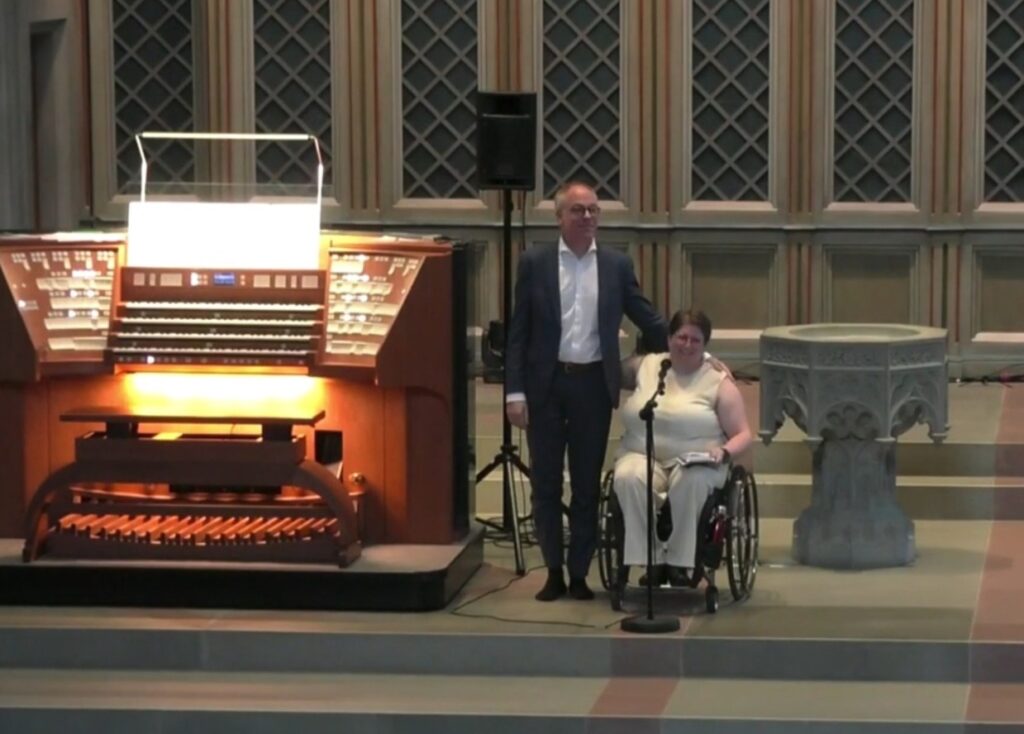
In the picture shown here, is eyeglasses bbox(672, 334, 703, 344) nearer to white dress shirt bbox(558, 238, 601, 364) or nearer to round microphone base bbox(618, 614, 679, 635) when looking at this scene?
white dress shirt bbox(558, 238, 601, 364)

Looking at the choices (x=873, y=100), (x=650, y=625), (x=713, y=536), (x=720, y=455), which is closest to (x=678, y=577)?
(x=713, y=536)

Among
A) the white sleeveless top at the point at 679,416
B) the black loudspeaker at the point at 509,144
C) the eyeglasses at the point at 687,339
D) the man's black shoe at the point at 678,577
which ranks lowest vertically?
the man's black shoe at the point at 678,577

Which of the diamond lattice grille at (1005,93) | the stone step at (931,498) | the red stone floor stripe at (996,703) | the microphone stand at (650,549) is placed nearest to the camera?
the red stone floor stripe at (996,703)

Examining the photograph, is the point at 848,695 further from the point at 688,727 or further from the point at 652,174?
the point at 652,174

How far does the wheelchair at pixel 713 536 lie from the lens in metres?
7.51

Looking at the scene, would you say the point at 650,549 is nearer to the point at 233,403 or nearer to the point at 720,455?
the point at 720,455

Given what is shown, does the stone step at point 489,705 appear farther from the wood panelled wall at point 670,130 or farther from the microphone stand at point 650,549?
the wood panelled wall at point 670,130

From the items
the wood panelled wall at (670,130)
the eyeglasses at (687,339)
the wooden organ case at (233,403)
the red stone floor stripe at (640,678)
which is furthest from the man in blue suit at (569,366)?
the wood panelled wall at (670,130)

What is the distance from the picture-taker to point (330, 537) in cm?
780

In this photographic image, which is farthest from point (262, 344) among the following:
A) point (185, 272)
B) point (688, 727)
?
point (688, 727)

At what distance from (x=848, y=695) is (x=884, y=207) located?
5115 mm

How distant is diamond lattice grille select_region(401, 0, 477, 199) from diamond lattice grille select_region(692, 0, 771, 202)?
1.27 m

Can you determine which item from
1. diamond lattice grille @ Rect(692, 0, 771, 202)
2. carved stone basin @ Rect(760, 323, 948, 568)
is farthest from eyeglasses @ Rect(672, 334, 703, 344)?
diamond lattice grille @ Rect(692, 0, 771, 202)

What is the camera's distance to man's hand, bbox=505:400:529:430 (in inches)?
303
